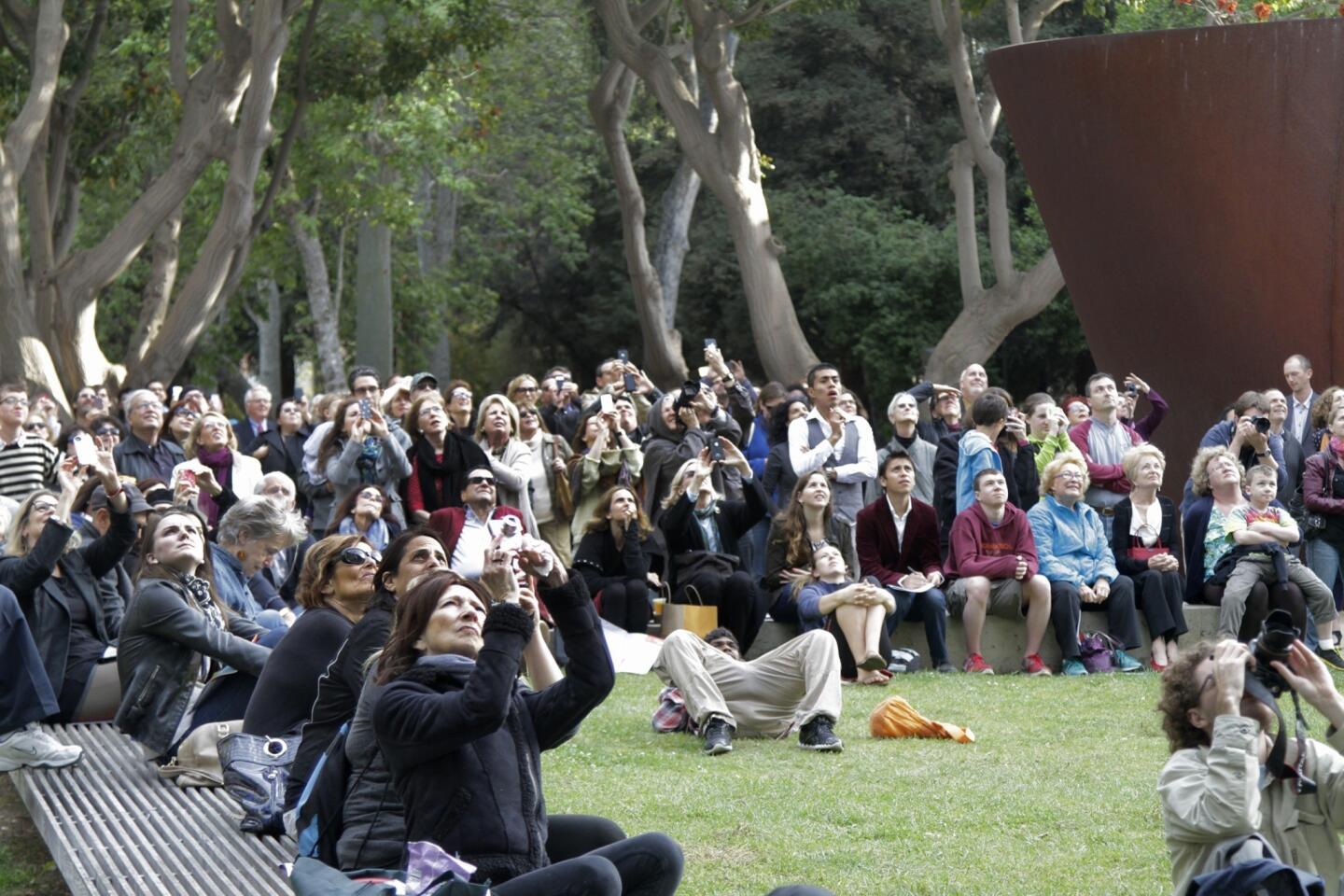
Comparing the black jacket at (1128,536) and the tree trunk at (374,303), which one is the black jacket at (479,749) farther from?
the tree trunk at (374,303)

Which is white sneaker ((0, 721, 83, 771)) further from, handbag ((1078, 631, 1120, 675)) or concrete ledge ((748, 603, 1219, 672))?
handbag ((1078, 631, 1120, 675))

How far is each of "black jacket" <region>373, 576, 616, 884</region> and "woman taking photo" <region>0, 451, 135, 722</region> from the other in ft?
12.7

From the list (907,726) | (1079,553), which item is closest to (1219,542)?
(1079,553)

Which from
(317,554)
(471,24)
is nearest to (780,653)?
(317,554)

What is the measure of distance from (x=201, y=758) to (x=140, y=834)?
2.50 feet

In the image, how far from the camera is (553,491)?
1200 cm

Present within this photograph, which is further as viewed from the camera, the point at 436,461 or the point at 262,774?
the point at 436,461

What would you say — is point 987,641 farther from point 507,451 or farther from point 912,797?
point 912,797

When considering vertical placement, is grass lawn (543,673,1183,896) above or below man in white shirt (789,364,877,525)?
below

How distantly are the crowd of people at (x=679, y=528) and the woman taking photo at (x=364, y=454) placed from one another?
20 mm

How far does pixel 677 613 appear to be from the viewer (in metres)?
11.0

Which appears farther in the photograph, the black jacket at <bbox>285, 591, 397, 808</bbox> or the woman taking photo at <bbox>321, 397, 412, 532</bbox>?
the woman taking photo at <bbox>321, 397, 412, 532</bbox>

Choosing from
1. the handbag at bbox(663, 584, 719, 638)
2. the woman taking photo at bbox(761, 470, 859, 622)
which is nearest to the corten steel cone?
the woman taking photo at bbox(761, 470, 859, 622)

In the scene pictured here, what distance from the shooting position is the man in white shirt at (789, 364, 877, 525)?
39.6ft
